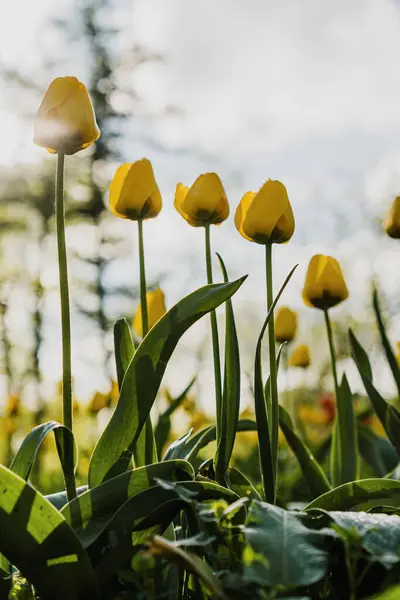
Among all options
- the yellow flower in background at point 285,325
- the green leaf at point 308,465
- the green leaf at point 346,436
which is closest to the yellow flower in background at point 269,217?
the green leaf at point 308,465

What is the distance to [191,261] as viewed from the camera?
46.4 feet

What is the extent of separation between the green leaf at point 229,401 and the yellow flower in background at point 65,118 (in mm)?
337

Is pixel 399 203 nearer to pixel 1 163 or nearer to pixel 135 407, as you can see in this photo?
pixel 135 407

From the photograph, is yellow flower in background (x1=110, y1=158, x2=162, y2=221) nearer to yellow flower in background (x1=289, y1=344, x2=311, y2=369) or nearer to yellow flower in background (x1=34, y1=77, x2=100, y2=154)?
yellow flower in background (x1=34, y1=77, x2=100, y2=154)

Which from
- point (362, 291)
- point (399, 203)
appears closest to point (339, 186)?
point (362, 291)

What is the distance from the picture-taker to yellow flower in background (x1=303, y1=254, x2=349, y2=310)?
1710mm

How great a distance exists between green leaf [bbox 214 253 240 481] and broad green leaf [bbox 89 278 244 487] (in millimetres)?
120

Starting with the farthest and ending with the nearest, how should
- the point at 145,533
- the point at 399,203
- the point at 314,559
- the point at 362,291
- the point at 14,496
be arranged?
the point at 362,291, the point at 399,203, the point at 145,533, the point at 14,496, the point at 314,559

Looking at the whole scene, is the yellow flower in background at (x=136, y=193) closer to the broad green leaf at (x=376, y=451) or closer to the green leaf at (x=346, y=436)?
the green leaf at (x=346, y=436)

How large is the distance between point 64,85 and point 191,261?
12961mm

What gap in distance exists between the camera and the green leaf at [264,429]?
3.87 ft

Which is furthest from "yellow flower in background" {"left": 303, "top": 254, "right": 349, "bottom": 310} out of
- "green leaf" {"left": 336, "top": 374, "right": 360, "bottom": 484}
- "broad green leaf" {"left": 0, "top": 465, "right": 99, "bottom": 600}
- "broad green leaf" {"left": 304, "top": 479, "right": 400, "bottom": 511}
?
"broad green leaf" {"left": 0, "top": 465, "right": 99, "bottom": 600}

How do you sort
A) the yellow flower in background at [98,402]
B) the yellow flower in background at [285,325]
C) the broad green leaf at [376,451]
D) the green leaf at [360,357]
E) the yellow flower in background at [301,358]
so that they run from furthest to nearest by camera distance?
1. the yellow flower in background at [98,402]
2. the yellow flower in background at [301,358]
3. the broad green leaf at [376,451]
4. the yellow flower in background at [285,325]
5. the green leaf at [360,357]

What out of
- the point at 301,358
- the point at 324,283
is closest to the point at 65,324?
the point at 324,283
